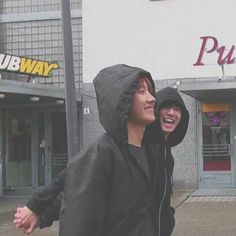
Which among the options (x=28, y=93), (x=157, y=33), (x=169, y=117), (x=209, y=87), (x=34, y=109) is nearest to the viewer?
(x=169, y=117)

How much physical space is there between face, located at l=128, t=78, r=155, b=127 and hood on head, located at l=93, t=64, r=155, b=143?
69 millimetres

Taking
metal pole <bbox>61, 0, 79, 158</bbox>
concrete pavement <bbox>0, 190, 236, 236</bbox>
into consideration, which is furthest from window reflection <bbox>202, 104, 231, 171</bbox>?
metal pole <bbox>61, 0, 79, 158</bbox>

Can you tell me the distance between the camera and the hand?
2.56 metres

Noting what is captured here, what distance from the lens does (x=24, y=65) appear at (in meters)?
13.7

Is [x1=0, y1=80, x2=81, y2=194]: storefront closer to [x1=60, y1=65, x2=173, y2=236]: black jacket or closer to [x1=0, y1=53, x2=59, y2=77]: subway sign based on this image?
[x1=0, y1=53, x2=59, y2=77]: subway sign

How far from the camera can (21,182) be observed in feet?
53.4

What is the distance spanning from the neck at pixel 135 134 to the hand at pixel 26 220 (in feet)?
1.94

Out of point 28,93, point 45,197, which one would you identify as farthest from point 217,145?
point 45,197

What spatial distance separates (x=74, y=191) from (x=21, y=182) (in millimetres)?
14455

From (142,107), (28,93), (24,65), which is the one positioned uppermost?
(24,65)

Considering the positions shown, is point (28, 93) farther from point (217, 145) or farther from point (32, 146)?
point (217, 145)

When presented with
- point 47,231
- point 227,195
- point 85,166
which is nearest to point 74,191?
point 85,166

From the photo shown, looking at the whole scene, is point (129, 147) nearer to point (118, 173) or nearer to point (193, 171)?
point (118, 173)

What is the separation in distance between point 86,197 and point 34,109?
47.4 ft
